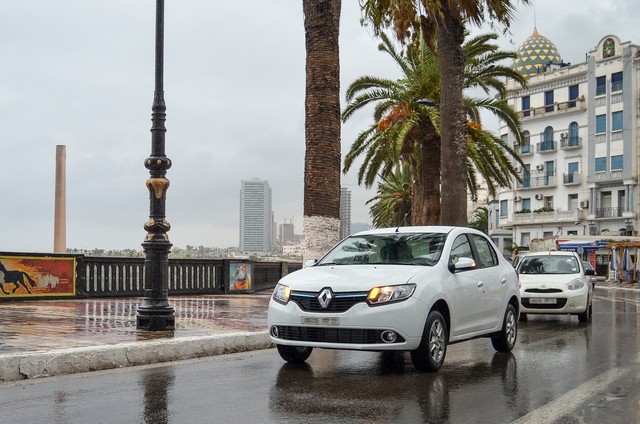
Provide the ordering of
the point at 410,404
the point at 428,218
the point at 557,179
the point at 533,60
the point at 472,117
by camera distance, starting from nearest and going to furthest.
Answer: the point at 410,404
the point at 428,218
the point at 472,117
the point at 557,179
the point at 533,60

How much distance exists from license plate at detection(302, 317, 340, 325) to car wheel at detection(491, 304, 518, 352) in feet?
10.6

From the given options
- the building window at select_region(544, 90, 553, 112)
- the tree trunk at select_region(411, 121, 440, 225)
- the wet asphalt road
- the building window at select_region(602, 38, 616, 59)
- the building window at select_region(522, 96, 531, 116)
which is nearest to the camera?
the wet asphalt road

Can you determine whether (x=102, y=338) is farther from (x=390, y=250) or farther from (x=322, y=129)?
(x=322, y=129)

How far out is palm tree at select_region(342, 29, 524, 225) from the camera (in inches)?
1123

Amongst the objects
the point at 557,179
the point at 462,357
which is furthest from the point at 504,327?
the point at 557,179

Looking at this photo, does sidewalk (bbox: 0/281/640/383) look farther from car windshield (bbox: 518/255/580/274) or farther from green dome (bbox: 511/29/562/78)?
green dome (bbox: 511/29/562/78)

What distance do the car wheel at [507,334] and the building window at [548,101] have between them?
66470 millimetres

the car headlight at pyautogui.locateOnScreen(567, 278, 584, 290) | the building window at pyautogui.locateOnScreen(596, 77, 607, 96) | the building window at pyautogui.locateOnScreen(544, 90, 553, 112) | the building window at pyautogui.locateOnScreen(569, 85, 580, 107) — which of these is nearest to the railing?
the car headlight at pyautogui.locateOnScreen(567, 278, 584, 290)

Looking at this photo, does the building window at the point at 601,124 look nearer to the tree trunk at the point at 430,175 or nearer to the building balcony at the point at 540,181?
the building balcony at the point at 540,181

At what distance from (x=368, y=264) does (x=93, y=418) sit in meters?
4.10

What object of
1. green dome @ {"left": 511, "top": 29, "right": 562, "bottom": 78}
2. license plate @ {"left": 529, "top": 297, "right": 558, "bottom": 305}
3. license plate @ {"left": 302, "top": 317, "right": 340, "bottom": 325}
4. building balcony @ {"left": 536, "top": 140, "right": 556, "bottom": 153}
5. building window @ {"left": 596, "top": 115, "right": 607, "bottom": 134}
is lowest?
license plate @ {"left": 529, "top": 297, "right": 558, "bottom": 305}

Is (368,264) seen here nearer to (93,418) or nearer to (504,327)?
(504,327)

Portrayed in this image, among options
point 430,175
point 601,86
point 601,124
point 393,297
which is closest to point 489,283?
point 393,297

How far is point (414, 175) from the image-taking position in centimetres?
3431
